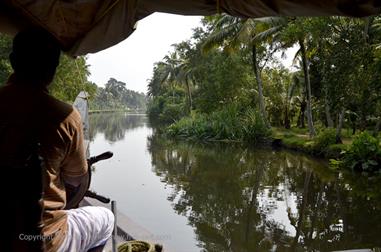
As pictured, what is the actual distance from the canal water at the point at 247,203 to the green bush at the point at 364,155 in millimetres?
797

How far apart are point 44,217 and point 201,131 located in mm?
22274

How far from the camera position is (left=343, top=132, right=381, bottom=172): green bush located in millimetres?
11289

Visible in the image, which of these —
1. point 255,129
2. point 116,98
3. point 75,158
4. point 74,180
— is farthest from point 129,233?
point 116,98

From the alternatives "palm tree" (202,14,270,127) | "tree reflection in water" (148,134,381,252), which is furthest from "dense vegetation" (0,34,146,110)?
"palm tree" (202,14,270,127)

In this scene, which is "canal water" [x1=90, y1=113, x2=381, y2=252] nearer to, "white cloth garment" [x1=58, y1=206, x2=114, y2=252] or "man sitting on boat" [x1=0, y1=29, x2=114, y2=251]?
"white cloth garment" [x1=58, y1=206, x2=114, y2=252]

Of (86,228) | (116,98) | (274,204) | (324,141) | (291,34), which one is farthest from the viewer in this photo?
(116,98)

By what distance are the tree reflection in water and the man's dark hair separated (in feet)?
14.5

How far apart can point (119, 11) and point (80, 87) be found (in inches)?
895

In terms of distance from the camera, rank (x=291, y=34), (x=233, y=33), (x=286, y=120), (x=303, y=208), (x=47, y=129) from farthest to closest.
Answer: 1. (x=286, y=120)
2. (x=233, y=33)
3. (x=291, y=34)
4. (x=303, y=208)
5. (x=47, y=129)

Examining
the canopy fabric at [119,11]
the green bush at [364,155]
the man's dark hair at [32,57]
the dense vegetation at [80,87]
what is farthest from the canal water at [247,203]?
the dense vegetation at [80,87]

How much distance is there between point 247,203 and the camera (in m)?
8.01

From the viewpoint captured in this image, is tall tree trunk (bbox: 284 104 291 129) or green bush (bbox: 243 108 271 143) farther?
tall tree trunk (bbox: 284 104 291 129)

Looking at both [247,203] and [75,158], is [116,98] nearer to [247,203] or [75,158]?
[247,203]

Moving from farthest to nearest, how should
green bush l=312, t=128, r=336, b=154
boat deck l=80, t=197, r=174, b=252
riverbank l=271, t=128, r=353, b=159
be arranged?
green bush l=312, t=128, r=336, b=154 → riverbank l=271, t=128, r=353, b=159 → boat deck l=80, t=197, r=174, b=252
